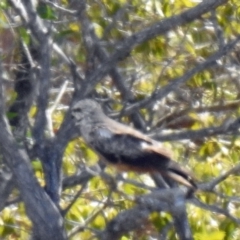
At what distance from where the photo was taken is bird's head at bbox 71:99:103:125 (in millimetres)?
5682

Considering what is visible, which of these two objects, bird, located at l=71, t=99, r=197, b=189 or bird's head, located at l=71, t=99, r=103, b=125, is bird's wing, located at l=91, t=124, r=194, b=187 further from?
→ bird's head, located at l=71, t=99, r=103, b=125

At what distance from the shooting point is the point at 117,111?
6477mm

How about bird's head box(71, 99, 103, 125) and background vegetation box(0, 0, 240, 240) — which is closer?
background vegetation box(0, 0, 240, 240)

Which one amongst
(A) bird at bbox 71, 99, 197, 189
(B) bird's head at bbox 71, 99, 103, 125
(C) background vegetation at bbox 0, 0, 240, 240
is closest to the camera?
(C) background vegetation at bbox 0, 0, 240, 240

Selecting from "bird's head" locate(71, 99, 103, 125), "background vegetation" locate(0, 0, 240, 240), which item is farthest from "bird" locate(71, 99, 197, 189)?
"background vegetation" locate(0, 0, 240, 240)

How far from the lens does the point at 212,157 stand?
6.47 m

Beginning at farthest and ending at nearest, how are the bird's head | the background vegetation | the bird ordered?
the bird, the bird's head, the background vegetation

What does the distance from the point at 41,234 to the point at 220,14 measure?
2543 millimetres

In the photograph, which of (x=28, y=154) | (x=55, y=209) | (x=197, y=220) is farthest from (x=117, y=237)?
(x=197, y=220)

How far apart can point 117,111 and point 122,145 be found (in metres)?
0.36

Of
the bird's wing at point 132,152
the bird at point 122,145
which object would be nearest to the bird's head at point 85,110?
the bird at point 122,145

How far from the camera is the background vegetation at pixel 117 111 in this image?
4.93 m

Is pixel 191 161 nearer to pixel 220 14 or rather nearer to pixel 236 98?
pixel 236 98

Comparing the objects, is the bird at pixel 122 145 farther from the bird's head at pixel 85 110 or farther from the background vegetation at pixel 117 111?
the background vegetation at pixel 117 111
